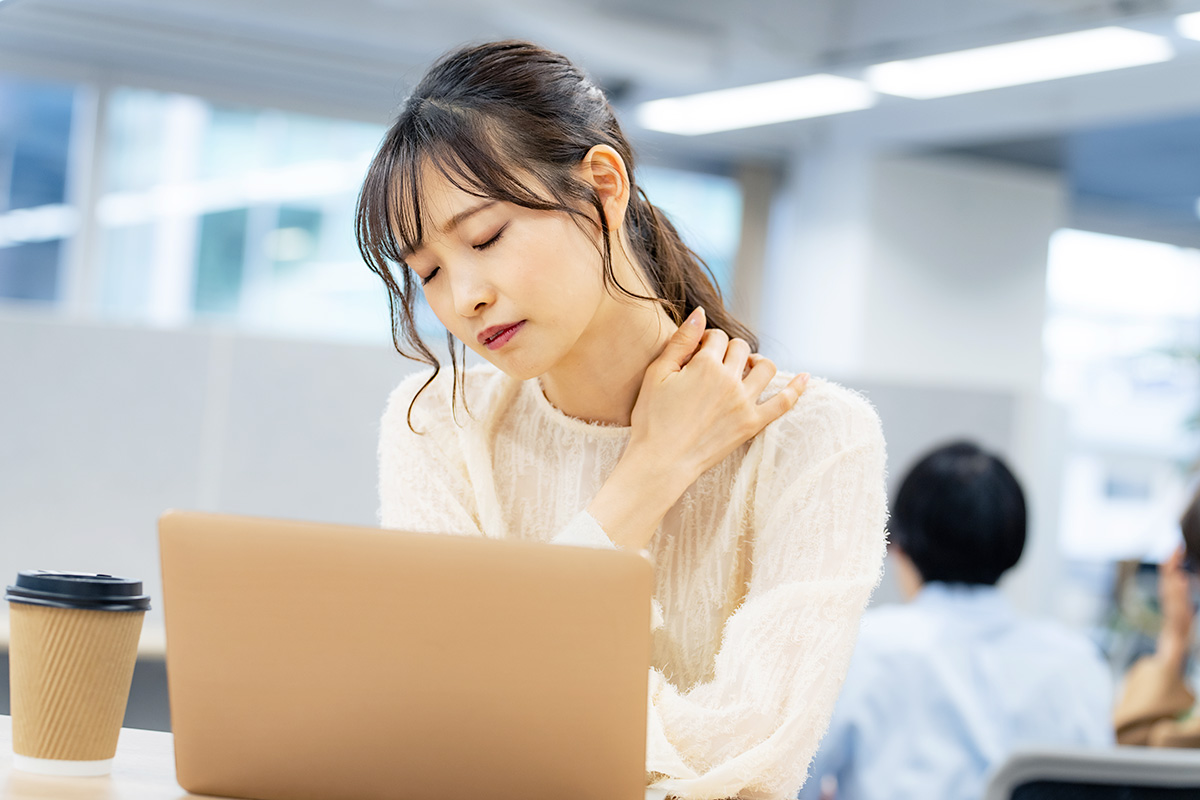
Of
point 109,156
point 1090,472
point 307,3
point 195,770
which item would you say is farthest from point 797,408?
point 1090,472

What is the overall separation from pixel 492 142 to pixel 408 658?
499 mm

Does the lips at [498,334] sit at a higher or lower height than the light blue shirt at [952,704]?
higher

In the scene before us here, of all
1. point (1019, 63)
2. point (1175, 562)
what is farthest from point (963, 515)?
point (1019, 63)

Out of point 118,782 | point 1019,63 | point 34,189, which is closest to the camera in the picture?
point 118,782

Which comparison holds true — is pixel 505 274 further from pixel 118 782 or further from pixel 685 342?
pixel 118 782

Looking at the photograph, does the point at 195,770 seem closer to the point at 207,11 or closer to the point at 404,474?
the point at 404,474

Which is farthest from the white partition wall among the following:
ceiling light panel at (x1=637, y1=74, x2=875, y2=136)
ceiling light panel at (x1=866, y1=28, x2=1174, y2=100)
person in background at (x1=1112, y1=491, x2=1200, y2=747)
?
ceiling light panel at (x1=637, y1=74, x2=875, y2=136)

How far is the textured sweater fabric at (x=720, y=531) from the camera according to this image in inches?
38.2

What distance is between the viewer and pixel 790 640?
3.31ft

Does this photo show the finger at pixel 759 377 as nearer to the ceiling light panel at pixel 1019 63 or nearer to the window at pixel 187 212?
the ceiling light panel at pixel 1019 63

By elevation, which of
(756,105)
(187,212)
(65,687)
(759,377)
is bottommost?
(65,687)

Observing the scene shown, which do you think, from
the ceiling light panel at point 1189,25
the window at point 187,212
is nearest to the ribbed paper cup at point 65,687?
the ceiling light panel at point 1189,25

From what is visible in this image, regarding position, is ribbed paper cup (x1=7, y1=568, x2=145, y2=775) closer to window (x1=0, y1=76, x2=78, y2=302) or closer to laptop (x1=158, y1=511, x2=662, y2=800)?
laptop (x1=158, y1=511, x2=662, y2=800)

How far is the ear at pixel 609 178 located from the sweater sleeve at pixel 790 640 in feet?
0.86
